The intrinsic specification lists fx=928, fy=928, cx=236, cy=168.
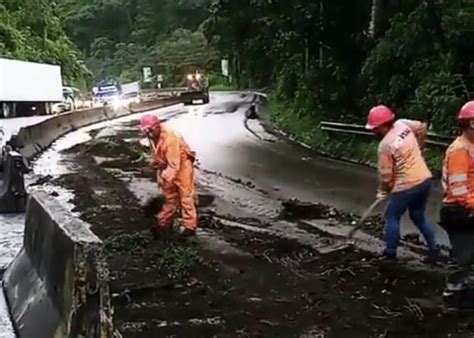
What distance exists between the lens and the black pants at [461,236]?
289 inches

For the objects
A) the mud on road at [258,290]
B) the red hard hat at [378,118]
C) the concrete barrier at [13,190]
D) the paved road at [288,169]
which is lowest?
the paved road at [288,169]

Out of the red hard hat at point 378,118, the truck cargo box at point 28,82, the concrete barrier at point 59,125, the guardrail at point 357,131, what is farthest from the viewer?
the truck cargo box at point 28,82

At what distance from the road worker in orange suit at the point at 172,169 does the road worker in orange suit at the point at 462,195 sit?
3983mm

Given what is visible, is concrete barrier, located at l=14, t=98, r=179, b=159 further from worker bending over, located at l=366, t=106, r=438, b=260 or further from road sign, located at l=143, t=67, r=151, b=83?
road sign, located at l=143, t=67, r=151, b=83

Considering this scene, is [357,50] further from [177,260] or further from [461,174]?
[461,174]

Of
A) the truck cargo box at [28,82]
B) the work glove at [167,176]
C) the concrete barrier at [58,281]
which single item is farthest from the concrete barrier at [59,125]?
the concrete barrier at [58,281]

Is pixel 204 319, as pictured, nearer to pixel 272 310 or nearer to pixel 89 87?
pixel 272 310

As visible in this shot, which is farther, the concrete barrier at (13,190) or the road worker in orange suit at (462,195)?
the concrete barrier at (13,190)

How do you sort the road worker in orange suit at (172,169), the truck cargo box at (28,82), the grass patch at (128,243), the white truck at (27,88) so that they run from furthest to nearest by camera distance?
the white truck at (27,88) → the truck cargo box at (28,82) → the road worker in orange suit at (172,169) → the grass patch at (128,243)

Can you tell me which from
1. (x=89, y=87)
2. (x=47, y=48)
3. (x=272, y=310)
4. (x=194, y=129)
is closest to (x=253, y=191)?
(x=272, y=310)

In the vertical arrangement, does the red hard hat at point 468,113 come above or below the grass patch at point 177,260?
above

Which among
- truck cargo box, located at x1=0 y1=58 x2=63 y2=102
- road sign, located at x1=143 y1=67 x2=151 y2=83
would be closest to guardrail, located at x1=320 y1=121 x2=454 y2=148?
truck cargo box, located at x1=0 y1=58 x2=63 y2=102

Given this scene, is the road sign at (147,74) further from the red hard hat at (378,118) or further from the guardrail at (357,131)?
the red hard hat at (378,118)

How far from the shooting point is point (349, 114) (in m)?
25.6
